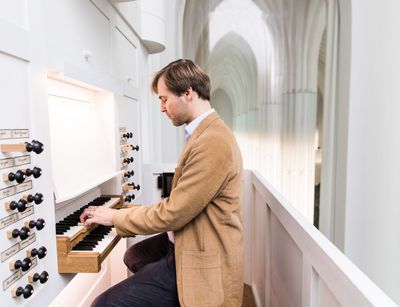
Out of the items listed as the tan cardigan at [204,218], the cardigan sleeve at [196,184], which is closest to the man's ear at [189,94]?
the tan cardigan at [204,218]

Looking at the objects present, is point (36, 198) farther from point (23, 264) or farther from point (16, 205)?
point (23, 264)

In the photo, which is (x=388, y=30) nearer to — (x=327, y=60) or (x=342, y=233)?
(x=327, y=60)

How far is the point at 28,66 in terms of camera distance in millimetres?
938

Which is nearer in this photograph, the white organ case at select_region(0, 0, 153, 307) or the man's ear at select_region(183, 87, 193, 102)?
the white organ case at select_region(0, 0, 153, 307)

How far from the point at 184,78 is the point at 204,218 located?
536 mm

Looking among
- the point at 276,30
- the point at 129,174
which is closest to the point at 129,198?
the point at 129,174

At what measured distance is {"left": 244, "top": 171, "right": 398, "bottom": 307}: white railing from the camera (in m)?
0.73

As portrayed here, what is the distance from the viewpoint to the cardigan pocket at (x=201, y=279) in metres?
1.10

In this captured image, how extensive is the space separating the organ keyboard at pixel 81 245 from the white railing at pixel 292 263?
729 mm

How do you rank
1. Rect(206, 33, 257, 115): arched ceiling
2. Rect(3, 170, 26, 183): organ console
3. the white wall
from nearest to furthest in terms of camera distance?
Rect(3, 170, 26, 183): organ console → the white wall → Rect(206, 33, 257, 115): arched ceiling

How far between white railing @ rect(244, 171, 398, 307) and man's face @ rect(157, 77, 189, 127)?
61 centimetres

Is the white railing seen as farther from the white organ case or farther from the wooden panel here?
the wooden panel

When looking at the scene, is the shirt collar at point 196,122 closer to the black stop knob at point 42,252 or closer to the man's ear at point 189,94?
the man's ear at point 189,94

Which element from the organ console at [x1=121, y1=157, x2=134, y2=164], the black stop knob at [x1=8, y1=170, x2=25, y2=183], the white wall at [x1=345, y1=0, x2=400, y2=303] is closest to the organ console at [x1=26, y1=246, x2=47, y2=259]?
the black stop knob at [x1=8, y1=170, x2=25, y2=183]
